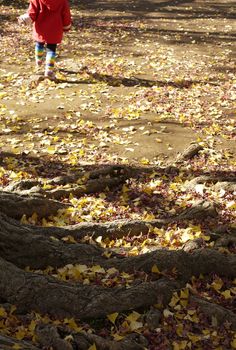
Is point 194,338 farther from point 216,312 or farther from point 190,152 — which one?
point 190,152

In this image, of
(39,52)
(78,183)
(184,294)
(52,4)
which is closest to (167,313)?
(184,294)

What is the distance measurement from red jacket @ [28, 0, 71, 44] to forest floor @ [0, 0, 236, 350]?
1.24 m

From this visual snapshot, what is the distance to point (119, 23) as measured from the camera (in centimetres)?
1961

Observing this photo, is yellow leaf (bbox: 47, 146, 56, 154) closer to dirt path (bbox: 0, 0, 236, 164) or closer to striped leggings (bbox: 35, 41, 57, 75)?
dirt path (bbox: 0, 0, 236, 164)

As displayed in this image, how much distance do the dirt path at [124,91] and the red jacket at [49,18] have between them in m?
1.28

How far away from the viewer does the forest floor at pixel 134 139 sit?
4602 millimetres

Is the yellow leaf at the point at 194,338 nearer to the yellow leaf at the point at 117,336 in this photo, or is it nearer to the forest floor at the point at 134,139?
the forest floor at the point at 134,139

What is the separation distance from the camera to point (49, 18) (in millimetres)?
11648

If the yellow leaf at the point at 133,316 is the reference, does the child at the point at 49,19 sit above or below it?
above

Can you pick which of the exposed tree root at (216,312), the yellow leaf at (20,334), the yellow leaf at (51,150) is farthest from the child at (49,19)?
the yellow leaf at (20,334)

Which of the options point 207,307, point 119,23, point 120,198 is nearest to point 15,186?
point 120,198

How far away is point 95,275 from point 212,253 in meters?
1.38

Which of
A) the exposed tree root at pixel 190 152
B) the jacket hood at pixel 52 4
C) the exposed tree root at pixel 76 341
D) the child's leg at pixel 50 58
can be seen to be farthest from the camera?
the child's leg at pixel 50 58

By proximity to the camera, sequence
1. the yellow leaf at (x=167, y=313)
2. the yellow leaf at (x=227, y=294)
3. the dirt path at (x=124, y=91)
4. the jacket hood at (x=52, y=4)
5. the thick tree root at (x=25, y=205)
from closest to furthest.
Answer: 1. the yellow leaf at (x=167, y=313)
2. the yellow leaf at (x=227, y=294)
3. the thick tree root at (x=25, y=205)
4. the dirt path at (x=124, y=91)
5. the jacket hood at (x=52, y=4)
